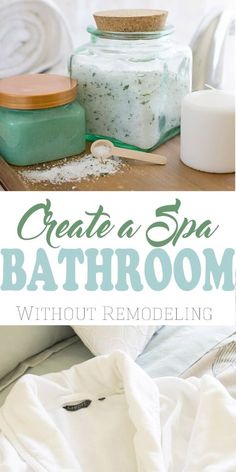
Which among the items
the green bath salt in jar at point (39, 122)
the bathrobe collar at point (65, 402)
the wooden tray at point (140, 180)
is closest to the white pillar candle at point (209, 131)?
the wooden tray at point (140, 180)

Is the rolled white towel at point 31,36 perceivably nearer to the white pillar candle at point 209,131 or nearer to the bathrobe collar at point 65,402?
the white pillar candle at point 209,131

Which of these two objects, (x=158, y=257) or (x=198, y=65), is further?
(x=198, y=65)

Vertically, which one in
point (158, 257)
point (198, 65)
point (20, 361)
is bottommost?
point (20, 361)

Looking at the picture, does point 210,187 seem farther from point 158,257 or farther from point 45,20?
point 45,20

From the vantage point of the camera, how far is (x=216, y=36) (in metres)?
0.94

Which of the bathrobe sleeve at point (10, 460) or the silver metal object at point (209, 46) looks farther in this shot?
the silver metal object at point (209, 46)

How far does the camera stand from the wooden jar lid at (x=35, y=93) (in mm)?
705

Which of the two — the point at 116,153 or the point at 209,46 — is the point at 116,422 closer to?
the point at 116,153

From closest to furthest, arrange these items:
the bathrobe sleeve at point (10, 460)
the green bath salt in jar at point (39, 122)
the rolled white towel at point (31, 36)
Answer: the bathrobe sleeve at point (10, 460) → the green bath salt in jar at point (39, 122) → the rolled white towel at point (31, 36)

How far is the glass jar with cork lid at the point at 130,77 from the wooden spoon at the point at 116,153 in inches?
1.1

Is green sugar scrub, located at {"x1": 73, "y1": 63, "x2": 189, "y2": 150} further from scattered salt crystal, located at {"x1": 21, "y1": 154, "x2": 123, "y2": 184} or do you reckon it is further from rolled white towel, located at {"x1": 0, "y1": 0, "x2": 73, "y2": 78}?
rolled white towel, located at {"x1": 0, "y1": 0, "x2": 73, "y2": 78}

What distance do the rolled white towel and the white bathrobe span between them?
1.38ft

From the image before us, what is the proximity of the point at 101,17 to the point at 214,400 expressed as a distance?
415 millimetres

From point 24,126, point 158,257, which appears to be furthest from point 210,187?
point 24,126
